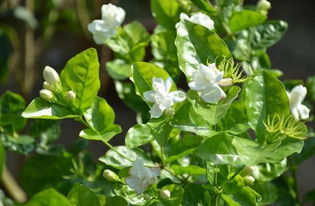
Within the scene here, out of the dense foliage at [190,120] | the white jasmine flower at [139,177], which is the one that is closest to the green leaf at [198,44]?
the dense foliage at [190,120]

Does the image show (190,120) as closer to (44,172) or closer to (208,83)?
(208,83)

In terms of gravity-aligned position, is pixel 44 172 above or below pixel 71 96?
below

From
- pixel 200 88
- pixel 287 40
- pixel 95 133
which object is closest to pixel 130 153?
pixel 95 133

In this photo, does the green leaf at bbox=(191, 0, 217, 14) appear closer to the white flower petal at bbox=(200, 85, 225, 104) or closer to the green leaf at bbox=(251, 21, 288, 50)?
the green leaf at bbox=(251, 21, 288, 50)

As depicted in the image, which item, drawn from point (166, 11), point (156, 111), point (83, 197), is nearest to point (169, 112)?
point (156, 111)

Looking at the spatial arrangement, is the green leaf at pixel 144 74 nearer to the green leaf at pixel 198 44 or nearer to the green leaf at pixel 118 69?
the green leaf at pixel 198 44
